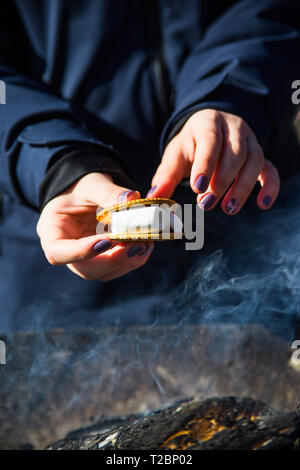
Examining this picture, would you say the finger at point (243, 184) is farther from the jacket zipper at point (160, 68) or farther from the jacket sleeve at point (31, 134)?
the jacket zipper at point (160, 68)

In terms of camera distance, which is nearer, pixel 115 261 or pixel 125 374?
pixel 115 261

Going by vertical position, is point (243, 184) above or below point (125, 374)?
above

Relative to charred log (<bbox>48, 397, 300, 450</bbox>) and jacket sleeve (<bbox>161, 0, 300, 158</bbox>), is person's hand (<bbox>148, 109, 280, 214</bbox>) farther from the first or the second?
charred log (<bbox>48, 397, 300, 450</bbox>)

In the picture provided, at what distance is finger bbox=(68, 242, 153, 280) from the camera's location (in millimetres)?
914

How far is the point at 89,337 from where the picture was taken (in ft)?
3.68

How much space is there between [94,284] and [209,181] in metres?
0.60

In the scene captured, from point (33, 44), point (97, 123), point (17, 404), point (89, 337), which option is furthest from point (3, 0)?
point (17, 404)

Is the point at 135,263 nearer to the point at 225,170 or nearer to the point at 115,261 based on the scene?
the point at 115,261

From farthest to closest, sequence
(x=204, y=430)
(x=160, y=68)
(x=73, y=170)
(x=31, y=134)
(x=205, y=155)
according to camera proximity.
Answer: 1. (x=160, y=68)
2. (x=31, y=134)
3. (x=73, y=170)
4. (x=205, y=155)
5. (x=204, y=430)

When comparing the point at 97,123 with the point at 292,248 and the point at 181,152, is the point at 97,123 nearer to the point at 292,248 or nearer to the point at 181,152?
the point at 181,152

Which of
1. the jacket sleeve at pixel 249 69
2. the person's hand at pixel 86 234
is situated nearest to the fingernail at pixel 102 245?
the person's hand at pixel 86 234

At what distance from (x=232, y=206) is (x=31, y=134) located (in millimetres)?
690

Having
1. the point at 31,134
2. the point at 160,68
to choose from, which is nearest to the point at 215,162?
the point at 31,134

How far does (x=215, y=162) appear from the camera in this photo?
92 centimetres
